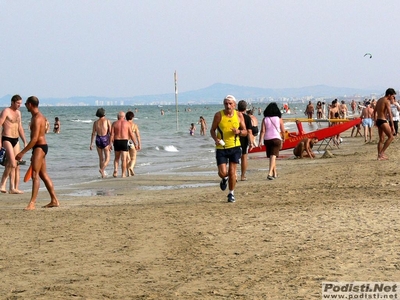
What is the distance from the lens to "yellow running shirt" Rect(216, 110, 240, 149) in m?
10.0

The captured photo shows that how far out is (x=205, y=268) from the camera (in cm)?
612

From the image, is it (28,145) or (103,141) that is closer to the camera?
(28,145)

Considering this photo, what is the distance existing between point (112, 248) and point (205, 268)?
1324 millimetres

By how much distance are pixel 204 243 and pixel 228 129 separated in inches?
122

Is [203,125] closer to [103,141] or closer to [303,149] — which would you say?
[303,149]

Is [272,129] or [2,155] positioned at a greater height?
[272,129]

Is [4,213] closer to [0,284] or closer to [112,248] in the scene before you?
[112,248]

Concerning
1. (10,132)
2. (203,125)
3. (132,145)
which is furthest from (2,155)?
(203,125)

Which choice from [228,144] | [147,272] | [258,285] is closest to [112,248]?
[147,272]

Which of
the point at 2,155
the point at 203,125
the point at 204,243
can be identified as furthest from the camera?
the point at 203,125

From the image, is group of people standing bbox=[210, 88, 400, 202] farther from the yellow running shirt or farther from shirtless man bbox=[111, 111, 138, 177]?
shirtless man bbox=[111, 111, 138, 177]

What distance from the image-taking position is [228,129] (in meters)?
10.0

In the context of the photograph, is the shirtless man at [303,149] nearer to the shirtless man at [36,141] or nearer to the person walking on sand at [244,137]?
the person walking on sand at [244,137]

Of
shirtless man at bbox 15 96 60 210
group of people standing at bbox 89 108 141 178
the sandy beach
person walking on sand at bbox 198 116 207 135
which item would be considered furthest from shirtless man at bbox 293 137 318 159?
person walking on sand at bbox 198 116 207 135
